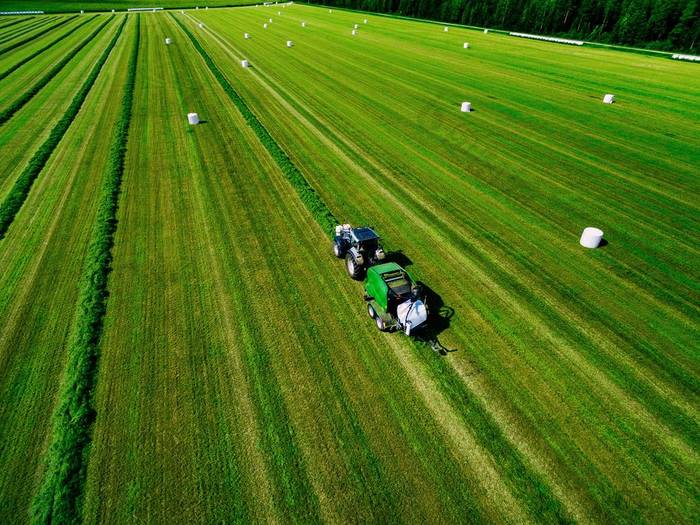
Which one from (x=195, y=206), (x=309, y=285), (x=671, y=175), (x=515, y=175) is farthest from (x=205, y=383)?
(x=671, y=175)

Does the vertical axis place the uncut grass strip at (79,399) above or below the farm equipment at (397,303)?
below

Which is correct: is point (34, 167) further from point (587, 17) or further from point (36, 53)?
point (587, 17)

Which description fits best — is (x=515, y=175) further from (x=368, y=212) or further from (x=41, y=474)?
(x=41, y=474)

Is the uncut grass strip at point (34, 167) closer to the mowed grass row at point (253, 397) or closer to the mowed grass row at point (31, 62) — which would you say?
the mowed grass row at point (253, 397)

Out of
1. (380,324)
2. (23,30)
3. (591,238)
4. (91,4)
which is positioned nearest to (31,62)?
(23,30)

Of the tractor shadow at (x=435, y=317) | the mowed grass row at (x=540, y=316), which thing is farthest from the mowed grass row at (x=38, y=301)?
the mowed grass row at (x=540, y=316)

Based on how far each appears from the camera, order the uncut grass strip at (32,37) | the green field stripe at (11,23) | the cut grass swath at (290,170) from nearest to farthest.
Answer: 1. the cut grass swath at (290,170)
2. the uncut grass strip at (32,37)
3. the green field stripe at (11,23)
